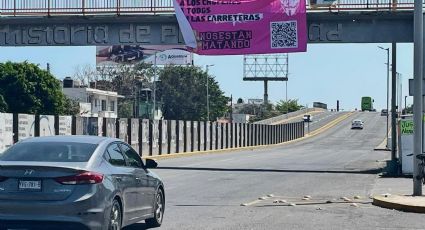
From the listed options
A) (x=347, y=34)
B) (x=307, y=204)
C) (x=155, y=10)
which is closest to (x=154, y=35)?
(x=155, y=10)

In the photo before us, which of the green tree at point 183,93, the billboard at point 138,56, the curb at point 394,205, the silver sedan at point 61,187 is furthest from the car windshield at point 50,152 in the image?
the billboard at point 138,56

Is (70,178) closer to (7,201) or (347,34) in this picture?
(7,201)

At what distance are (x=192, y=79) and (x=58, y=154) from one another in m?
99.2

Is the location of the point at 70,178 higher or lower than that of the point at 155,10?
lower

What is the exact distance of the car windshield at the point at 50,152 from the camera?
10609 mm

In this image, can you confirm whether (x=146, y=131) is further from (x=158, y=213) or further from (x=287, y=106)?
(x=287, y=106)

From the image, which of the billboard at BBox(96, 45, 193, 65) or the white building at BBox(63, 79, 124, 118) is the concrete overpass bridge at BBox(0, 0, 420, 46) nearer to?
the white building at BBox(63, 79, 124, 118)

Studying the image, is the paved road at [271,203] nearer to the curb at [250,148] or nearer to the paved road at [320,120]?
the curb at [250,148]

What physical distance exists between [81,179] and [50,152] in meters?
0.85

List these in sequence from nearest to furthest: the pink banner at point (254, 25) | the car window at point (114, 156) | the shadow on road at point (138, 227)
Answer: the car window at point (114, 156)
the shadow on road at point (138, 227)
the pink banner at point (254, 25)

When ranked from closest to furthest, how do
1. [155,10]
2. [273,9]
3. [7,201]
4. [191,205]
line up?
[7,201] → [191,205] → [273,9] → [155,10]

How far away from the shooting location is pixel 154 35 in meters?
33.8

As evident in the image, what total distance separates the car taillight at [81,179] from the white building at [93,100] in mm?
79704

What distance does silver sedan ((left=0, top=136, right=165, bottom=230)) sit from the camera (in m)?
10.0
